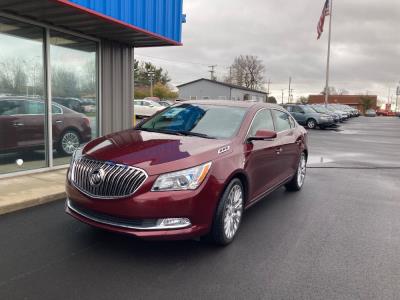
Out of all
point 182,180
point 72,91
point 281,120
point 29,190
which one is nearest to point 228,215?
point 182,180

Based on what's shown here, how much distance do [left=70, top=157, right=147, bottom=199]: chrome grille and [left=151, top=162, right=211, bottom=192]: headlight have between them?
16cm

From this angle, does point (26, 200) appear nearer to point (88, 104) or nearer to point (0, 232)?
point (0, 232)

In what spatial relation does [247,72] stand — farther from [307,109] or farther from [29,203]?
[29,203]

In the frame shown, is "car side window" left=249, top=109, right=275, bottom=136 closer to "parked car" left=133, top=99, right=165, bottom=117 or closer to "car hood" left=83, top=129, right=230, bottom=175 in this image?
"car hood" left=83, top=129, right=230, bottom=175

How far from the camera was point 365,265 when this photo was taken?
13.2ft

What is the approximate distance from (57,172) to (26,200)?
84.7 inches

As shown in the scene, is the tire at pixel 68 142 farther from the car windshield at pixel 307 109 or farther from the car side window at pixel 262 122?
the car windshield at pixel 307 109

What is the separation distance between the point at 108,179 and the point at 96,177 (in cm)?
16

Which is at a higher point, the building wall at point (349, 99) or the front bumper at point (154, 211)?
the building wall at point (349, 99)

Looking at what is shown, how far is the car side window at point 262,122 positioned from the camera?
5.16 metres

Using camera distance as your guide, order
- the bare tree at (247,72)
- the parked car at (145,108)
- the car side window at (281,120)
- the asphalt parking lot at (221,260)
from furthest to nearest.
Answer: the bare tree at (247,72) → the parked car at (145,108) → the car side window at (281,120) → the asphalt parking lot at (221,260)

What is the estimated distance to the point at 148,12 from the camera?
8.46 m

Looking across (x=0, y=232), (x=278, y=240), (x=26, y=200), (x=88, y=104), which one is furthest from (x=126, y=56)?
(x=278, y=240)

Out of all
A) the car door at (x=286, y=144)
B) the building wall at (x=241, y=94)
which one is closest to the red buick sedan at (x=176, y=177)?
the car door at (x=286, y=144)
